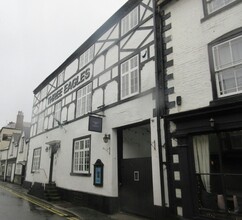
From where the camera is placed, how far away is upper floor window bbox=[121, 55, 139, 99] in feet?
35.2

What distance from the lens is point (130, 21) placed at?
11.9m

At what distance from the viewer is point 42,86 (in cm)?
2323

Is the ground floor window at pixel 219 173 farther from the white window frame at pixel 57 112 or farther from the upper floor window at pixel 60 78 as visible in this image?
the upper floor window at pixel 60 78

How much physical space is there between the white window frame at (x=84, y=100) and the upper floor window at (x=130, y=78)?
320cm

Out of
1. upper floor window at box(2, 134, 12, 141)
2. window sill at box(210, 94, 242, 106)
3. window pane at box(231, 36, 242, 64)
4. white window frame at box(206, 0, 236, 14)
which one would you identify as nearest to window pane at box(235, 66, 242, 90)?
window pane at box(231, 36, 242, 64)

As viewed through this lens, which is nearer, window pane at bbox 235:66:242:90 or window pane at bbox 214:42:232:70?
window pane at bbox 235:66:242:90

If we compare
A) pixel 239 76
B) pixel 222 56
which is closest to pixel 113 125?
pixel 222 56

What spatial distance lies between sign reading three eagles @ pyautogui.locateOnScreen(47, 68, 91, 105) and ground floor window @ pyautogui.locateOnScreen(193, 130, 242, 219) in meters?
9.16

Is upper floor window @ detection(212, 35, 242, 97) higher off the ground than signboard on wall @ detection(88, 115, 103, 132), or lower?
higher

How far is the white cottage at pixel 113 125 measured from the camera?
379 inches

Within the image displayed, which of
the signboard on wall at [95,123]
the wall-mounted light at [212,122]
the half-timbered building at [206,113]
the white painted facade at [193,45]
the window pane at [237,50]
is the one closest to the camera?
the half-timbered building at [206,113]

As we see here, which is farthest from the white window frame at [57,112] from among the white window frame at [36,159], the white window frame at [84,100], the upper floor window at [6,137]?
the upper floor window at [6,137]

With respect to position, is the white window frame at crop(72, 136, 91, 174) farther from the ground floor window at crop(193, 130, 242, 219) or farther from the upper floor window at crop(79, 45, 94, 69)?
the ground floor window at crop(193, 130, 242, 219)

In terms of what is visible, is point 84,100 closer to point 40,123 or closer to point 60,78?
point 60,78
